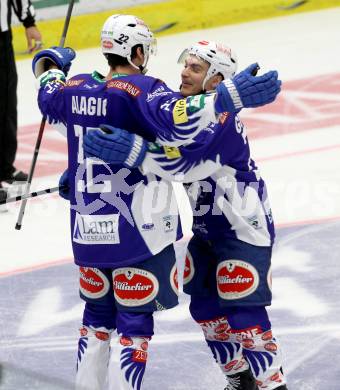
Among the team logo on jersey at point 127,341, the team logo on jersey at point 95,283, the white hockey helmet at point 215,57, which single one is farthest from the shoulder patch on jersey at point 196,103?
the team logo on jersey at point 127,341

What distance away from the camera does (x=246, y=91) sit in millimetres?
4047

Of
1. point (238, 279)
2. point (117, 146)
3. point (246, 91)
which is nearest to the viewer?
point (246, 91)

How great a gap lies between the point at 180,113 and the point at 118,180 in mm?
A: 448

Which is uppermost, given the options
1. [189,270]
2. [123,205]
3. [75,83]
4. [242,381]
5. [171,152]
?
[75,83]

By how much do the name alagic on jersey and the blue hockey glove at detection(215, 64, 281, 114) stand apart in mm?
482

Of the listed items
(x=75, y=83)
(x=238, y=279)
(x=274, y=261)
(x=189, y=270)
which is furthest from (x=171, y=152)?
(x=274, y=261)

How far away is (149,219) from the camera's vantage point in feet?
14.5

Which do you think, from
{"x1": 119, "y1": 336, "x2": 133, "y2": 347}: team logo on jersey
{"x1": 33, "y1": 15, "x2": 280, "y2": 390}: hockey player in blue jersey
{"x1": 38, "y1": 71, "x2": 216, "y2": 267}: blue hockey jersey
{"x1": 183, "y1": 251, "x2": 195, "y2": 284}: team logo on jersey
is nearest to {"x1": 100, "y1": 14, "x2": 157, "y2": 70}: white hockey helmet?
{"x1": 33, "y1": 15, "x2": 280, "y2": 390}: hockey player in blue jersey

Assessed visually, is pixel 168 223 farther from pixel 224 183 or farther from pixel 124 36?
pixel 124 36

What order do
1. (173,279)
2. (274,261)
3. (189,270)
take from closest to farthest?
(173,279), (189,270), (274,261)

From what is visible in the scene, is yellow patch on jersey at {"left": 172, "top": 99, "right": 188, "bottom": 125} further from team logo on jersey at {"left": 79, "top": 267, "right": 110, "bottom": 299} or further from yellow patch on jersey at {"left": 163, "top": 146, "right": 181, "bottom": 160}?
team logo on jersey at {"left": 79, "top": 267, "right": 110, "bottom": 299}

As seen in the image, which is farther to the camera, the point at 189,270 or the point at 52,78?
the point at 189,270

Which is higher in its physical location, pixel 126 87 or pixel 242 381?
pixel 126 87

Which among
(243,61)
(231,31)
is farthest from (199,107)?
(231,31)
